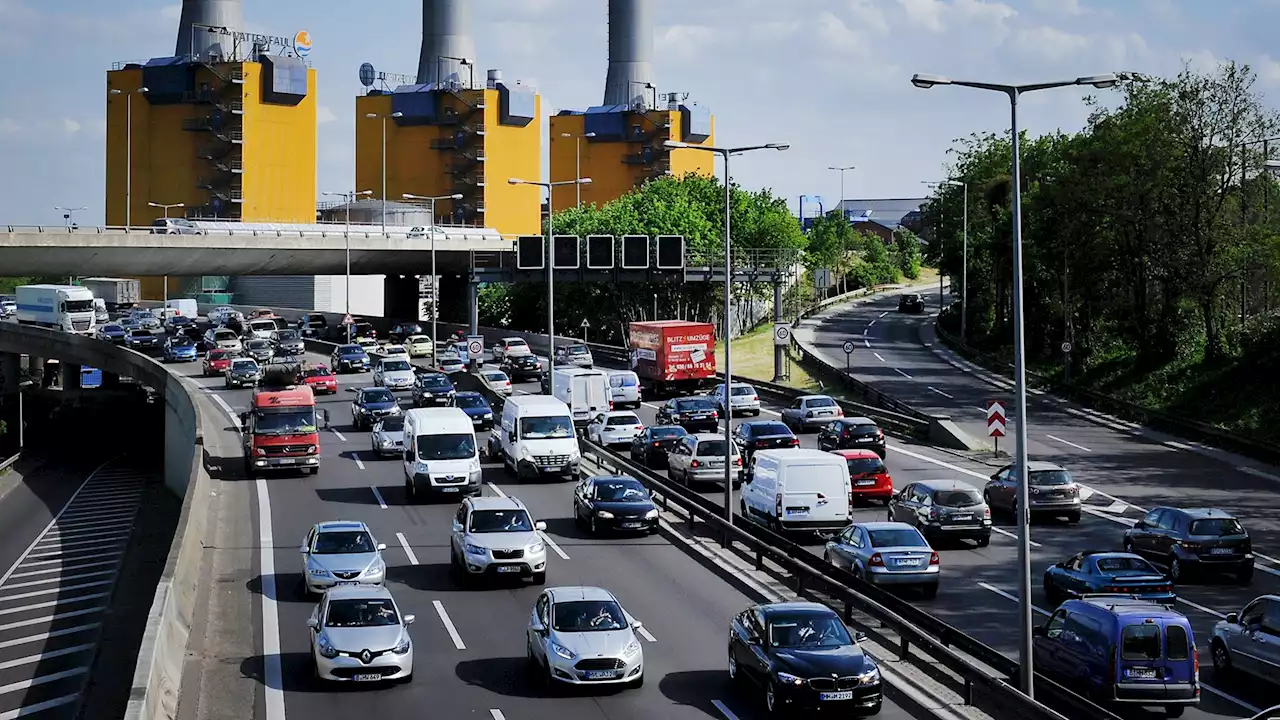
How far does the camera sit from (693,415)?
181 ft

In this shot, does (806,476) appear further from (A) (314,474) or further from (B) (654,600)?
(A) (314,474)

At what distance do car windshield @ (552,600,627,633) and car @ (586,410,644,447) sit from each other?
91.1ft

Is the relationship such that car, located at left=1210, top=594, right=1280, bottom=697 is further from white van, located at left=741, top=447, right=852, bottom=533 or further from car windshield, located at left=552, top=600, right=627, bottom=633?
white van, located at left=741, top=447, right=852, bottom=533

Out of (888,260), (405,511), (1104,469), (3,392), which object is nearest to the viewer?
(405,511)

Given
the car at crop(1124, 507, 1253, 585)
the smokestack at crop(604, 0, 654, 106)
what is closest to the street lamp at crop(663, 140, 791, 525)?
the car at crop(1124, 507, 1253, 585)

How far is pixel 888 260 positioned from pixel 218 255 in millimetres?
100226

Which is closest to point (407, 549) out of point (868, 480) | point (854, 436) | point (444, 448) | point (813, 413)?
point (444, 448)

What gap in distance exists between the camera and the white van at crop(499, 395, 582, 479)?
44.0 metres

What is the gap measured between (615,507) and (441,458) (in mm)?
6997

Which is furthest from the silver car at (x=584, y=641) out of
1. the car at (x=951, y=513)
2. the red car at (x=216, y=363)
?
the red car at (x=216, y=363)

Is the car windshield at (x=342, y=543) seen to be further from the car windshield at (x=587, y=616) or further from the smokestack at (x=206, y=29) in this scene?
the smokestack at (x=206, y=29)

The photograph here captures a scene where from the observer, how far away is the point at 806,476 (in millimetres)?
33969

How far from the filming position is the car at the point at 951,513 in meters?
34.4

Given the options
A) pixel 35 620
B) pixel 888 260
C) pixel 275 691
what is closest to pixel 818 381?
pixel 35 620
